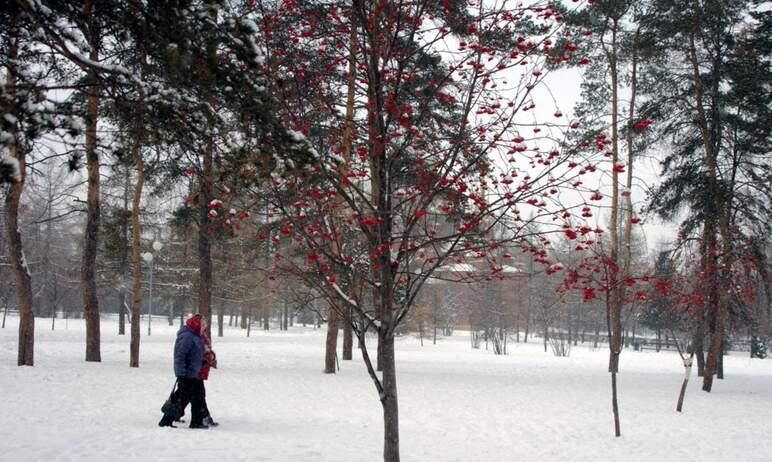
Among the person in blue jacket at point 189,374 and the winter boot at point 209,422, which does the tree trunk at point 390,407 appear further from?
the winter boot at point 209,422

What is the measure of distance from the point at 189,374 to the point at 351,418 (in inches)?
119

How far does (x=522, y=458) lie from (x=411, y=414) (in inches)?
115

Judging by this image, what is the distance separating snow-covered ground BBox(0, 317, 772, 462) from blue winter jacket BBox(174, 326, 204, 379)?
2.48 feet

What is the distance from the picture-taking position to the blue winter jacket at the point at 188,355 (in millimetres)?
7742

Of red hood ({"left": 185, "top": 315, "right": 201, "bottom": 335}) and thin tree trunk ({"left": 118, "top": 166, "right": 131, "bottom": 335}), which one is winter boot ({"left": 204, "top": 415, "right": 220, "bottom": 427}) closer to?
red hood ({"left": 185, "top": 315, "right": 201, "bottom": 335})

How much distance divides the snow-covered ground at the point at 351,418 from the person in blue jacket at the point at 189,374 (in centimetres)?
25

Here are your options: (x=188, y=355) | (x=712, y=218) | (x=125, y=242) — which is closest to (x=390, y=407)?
(x=188, y=355)

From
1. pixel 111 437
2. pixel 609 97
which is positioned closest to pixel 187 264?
pixel 609 97

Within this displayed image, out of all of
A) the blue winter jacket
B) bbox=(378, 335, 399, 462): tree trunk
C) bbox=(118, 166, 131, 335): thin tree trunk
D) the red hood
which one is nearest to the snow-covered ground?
the blue winter jacket

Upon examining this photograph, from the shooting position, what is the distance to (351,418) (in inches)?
378

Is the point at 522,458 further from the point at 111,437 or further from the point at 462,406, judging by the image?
the point at 111,437

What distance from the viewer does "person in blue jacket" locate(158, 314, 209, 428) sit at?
25.3ft

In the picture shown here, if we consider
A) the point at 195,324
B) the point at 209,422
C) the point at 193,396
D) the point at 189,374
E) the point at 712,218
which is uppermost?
the point at 712,218

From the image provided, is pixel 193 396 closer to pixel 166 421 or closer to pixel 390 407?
pixel 166 421
